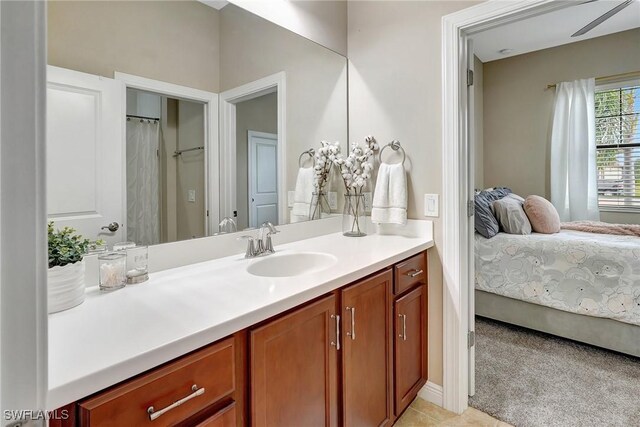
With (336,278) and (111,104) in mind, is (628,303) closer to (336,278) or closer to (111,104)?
(336,278)

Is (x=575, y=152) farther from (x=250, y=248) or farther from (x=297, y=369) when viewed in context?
(x=297, y=369)

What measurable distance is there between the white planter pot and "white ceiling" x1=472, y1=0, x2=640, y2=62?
11.0 feet

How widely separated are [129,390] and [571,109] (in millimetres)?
4958

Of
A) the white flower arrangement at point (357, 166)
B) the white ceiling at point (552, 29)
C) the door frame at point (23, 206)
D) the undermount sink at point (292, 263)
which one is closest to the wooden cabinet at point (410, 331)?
the undermount sink at point (292, 263)

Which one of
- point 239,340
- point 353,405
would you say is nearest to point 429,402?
point 353,405

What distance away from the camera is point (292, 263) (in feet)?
5.33

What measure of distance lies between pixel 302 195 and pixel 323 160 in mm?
272

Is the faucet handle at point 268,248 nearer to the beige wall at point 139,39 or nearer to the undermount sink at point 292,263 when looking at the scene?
the undermount sink at point 292,263

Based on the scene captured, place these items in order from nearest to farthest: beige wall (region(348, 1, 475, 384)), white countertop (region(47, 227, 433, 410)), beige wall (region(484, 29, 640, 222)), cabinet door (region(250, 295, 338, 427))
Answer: white countertop (region(47, 227, 433, 410)) → cabinet door (region(250, 295, 338, 427)) → beige wall (region(348, 1, 475, 384)) → beige wall (region(484, 29, 640, 222))

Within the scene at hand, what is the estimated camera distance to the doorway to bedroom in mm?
1957

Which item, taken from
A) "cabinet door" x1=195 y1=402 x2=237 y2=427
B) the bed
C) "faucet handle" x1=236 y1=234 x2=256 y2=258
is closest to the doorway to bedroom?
the bed

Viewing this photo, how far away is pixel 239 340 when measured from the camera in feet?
2.99

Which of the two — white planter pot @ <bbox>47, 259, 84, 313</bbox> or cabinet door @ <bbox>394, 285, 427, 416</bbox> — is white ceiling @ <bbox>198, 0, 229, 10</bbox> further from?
cabinet door @ <bbox>394, 285, 427, 416</bbox>

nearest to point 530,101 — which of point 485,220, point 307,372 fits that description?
point 485,220
